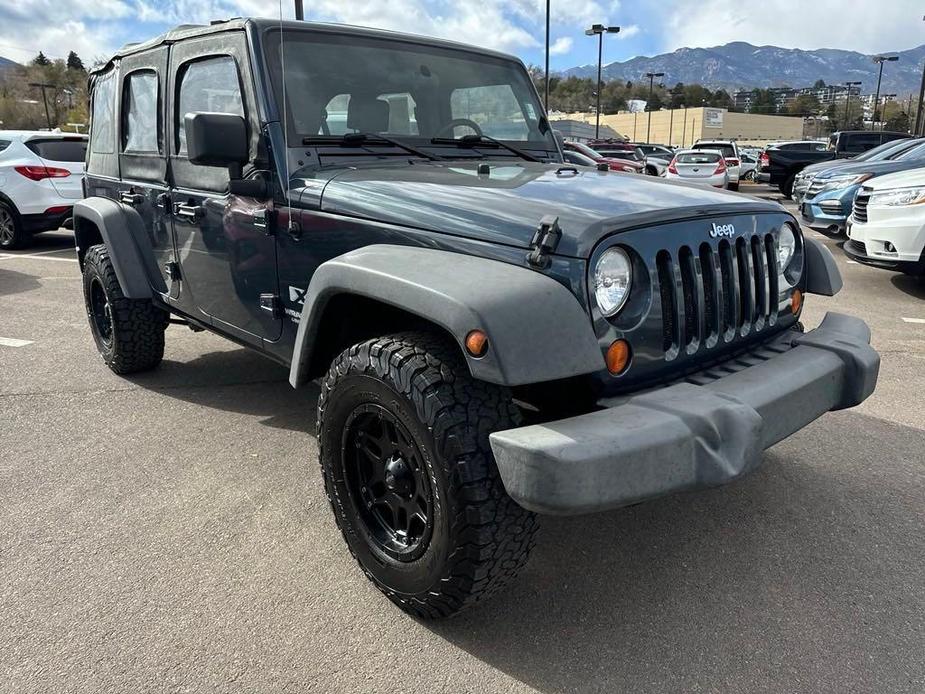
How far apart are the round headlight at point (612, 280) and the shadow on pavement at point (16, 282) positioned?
7.12 m

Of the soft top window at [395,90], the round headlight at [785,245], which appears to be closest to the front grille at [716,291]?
the round headlight at [785,245]

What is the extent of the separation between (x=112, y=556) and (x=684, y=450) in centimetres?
210

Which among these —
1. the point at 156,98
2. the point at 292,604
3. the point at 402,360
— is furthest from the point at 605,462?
the point at 156,98

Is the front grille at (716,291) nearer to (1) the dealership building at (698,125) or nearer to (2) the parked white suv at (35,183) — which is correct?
(2) the parked white suv at (35,183)

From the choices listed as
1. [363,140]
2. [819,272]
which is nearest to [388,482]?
[363,140]

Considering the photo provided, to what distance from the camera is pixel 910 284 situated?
7.77 m

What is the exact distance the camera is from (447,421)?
200cm

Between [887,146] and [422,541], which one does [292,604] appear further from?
[887,146]

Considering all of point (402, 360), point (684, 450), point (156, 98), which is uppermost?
point (156, 98)

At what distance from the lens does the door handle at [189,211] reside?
11.1 ft

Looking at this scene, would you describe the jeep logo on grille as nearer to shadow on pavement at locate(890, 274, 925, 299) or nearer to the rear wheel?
shadow on pavement at locate(890, 274, 925, 299)

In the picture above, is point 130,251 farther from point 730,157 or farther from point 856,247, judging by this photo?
point 730,157

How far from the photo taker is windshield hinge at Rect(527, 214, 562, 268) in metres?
2.06

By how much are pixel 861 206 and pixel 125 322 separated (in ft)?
23.0
